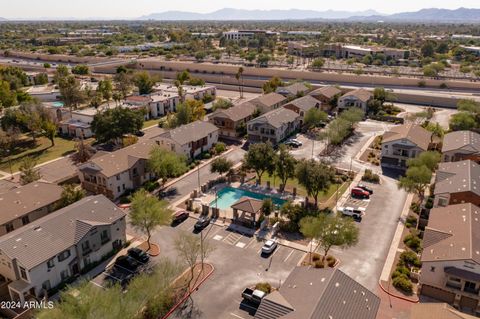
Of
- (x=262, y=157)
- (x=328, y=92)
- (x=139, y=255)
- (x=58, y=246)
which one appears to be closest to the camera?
(x=58, y=246)

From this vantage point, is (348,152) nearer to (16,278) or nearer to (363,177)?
(363,177)

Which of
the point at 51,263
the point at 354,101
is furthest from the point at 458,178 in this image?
the point at 51,263

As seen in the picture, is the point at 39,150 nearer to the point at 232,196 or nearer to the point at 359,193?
the point at 232,196

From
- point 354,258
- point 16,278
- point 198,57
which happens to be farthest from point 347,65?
point 16,278

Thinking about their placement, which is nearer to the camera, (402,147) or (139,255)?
(139,255)

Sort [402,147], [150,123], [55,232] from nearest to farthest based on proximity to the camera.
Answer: [55,232] < [402,147] < [150,123]

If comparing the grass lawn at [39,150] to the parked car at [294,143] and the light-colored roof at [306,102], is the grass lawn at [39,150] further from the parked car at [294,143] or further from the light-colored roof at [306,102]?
the light-colored roof at [306,102]

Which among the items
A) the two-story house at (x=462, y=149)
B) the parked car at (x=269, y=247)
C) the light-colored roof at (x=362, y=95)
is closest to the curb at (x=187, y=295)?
the parked car at (x=269, y=247)

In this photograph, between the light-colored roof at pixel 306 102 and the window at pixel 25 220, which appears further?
the light-colored roof at pixel 306 102
